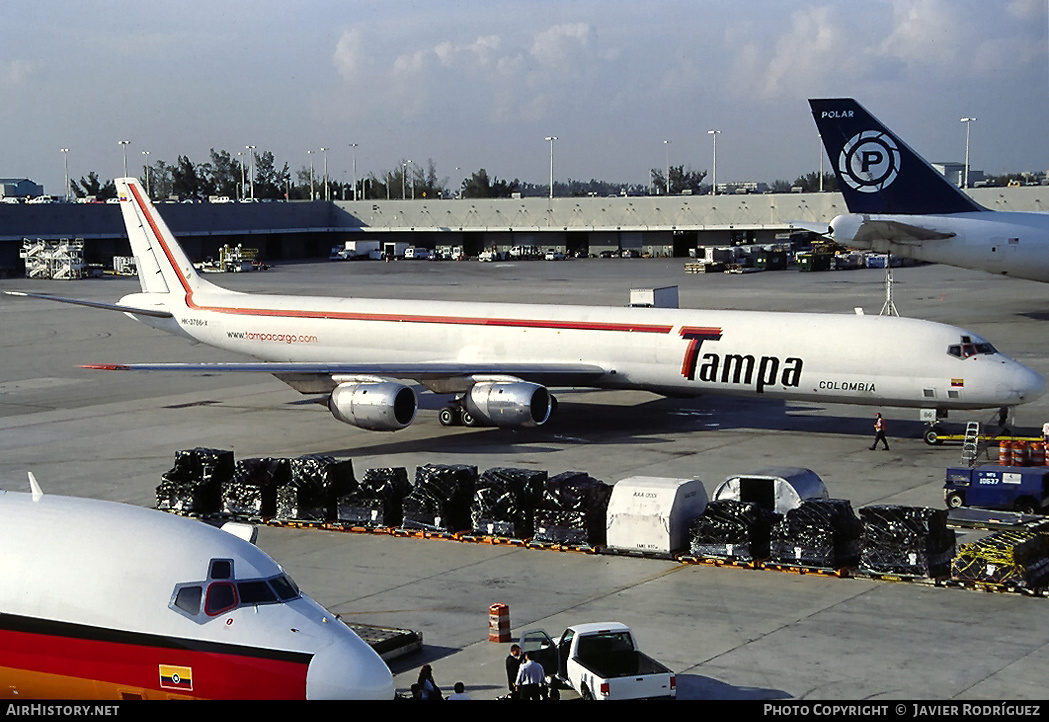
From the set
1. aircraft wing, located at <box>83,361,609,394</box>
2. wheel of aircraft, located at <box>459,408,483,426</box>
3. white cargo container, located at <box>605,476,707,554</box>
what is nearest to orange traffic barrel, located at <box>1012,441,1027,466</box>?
white cargo container, located at <box>605,476,707,554</box>

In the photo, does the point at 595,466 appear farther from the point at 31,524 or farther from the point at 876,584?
the point at 31,524

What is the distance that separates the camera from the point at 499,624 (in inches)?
823

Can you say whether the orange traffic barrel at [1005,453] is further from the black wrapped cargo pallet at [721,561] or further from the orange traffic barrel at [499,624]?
the orange traffic barrel at [499,624]

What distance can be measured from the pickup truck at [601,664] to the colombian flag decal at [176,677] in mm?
5634

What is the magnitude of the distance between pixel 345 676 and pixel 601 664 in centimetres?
496

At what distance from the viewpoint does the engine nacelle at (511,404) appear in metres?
38.2

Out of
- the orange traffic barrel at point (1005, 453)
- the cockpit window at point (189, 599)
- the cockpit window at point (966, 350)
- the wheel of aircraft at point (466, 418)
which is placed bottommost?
the wheel of aircraft at point (466, 418)

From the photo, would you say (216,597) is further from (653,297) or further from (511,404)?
(653,297)

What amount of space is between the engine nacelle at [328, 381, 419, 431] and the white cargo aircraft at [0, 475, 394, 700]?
2183cm

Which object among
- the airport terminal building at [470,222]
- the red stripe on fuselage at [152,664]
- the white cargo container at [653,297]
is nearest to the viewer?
the red stripe on fuselage at [152,664]

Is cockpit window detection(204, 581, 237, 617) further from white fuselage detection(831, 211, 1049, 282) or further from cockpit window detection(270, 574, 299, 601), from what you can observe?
white fuselage detection(831, 211, 1049, 282)

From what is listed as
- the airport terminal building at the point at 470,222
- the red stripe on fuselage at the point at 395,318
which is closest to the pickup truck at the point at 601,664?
the red stripe on fuselage at the point at 395,318

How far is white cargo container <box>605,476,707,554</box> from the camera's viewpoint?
1045 inches

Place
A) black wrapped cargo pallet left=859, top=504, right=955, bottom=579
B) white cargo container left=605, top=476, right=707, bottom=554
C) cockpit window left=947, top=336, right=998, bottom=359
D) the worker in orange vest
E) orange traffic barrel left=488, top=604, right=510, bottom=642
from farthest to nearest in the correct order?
the worker in orange vest < cockpit window left=947, top=336, right=998, bottom=359 < white cargo container left=605, top=476, right=707, bottom=554 < black wrapped cargo pallet left=859, top=504, right=955, bottom=579 < orange traffic barrel left=488, top=604, right=510, bottom=642
